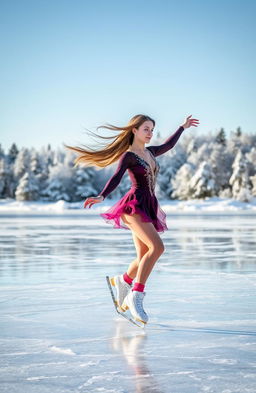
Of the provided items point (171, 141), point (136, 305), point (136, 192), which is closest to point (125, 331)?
point (136, 305)

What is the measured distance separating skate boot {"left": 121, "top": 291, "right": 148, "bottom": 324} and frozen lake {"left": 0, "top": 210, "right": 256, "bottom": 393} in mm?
92

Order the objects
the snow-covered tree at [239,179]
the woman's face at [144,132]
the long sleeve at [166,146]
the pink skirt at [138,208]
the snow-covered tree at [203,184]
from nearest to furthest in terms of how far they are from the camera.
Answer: the pink skirt at [138,208] → the woman's face at [144,132] → the long sleeve at [166,146] → the snow-covered tree at [203,184] → the snow-covered tree at [239,179]

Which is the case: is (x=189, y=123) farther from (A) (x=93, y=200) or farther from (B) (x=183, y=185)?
(B) (x=183, y=185)

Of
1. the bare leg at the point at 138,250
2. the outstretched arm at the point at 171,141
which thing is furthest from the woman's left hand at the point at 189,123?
the bare leg at the point at 138,250

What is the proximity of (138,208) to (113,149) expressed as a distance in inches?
27.8

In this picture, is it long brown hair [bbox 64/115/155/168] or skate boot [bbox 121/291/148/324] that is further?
long brown hair [bbox 64/115/155/168]

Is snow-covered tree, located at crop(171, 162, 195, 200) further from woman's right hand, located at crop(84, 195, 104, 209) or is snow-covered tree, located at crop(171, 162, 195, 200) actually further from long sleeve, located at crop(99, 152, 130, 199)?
→ woman's right hand, located at crop(84, 195, 104, 209)

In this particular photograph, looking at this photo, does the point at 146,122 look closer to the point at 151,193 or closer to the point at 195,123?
the point at 151,193

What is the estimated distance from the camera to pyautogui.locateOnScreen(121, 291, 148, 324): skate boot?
4.27 m

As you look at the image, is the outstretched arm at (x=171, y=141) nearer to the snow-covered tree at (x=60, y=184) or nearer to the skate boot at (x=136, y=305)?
the skate boot at (x=136, y=305)

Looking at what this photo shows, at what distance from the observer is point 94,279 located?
264 inches

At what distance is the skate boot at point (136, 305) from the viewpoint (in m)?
4.27

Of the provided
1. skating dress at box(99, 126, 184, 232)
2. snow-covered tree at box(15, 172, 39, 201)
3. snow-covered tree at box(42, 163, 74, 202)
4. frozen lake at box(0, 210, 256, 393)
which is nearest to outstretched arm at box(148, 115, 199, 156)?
skating dress at box(99, 126, 184, 232)

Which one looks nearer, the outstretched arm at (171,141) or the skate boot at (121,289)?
the skate boot at (121,289)
